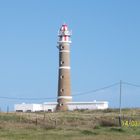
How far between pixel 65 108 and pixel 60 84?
134 inches

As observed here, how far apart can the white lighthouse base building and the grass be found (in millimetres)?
23063

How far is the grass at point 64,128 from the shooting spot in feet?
95.5

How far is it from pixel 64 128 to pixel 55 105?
125 ft

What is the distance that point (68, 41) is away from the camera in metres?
69.9

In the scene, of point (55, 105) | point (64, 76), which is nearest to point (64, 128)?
point (64, 76)

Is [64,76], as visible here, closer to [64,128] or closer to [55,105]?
[55,105]

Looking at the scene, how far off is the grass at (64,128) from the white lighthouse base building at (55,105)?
23.1m

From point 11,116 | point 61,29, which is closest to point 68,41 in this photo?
point 61,29

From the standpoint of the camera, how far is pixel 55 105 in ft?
244

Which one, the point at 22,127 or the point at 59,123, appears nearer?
the point at 22,127

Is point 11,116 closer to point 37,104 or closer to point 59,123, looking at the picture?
point 59,123

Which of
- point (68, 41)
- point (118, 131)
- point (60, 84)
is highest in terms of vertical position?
point (68, 41)

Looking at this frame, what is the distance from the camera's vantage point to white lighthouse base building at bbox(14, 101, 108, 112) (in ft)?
234

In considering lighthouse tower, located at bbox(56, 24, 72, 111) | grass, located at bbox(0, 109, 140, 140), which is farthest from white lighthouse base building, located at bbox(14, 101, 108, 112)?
grass, located at bbox(0, 109, 140, 140)
